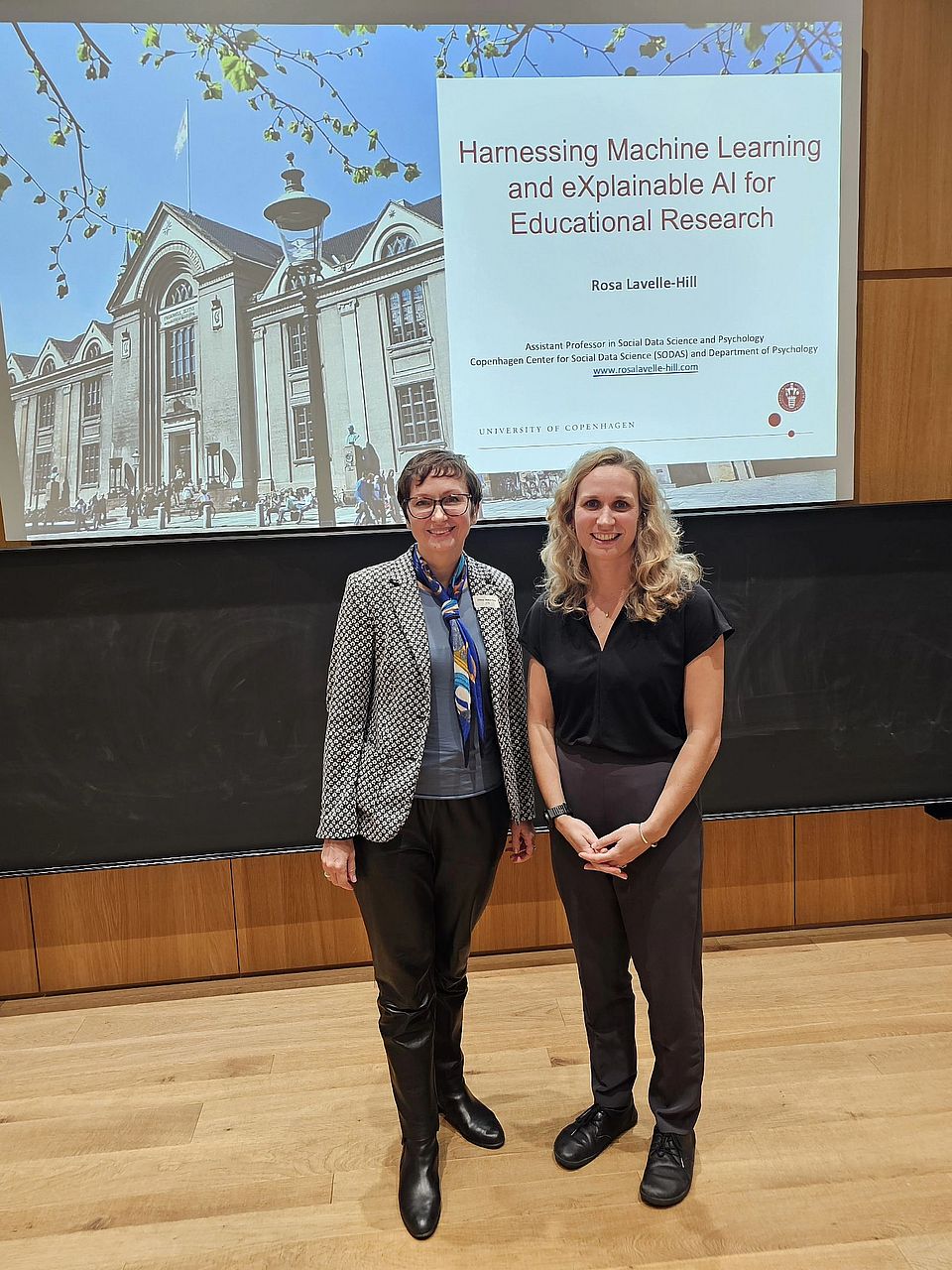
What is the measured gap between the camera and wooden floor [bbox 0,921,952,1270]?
72.0 inches

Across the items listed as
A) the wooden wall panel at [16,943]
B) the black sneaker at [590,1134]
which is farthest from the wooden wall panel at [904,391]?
the wooden wall panel at [16,943]

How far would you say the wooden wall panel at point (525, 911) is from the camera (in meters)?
3.06

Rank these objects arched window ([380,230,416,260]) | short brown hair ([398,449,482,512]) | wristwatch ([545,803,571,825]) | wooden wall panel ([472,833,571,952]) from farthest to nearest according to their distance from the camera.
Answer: wooden wall panel ([472,833,571,952])
arched window ([380,230,416,260])
wristwatch ([545,803,571,825])
short brown hair ([398,449,482,512])

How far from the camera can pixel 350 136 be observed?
2668 millimetres

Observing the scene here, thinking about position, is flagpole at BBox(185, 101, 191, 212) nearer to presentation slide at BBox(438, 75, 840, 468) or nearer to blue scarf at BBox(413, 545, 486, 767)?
presentation slide at BBox(438, 75, 840, 468)

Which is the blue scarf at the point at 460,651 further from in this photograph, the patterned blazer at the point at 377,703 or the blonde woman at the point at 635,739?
the blonde woman at the point at 635,739

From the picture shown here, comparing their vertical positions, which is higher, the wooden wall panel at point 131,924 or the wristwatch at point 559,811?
the wristwatch at point 559,811

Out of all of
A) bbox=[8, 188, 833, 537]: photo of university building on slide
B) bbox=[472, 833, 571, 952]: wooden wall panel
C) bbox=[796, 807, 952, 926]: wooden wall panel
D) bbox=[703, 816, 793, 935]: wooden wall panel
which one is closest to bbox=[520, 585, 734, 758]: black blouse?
bbox=[8, 188, 833, 537]: photo of university building on slide

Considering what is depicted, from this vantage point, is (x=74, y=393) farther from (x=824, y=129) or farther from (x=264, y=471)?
(x=824, y=129)

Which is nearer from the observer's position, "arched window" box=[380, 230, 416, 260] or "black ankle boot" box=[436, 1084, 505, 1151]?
"black ankle boot" box=[436, 1084, 505, 1151]

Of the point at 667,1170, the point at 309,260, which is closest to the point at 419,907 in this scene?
the point at 667,1170

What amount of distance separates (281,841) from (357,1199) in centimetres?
118

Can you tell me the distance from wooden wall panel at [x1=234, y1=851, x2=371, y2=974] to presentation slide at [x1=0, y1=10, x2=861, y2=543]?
1.15 meters

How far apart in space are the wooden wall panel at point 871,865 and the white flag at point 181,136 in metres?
2.95
